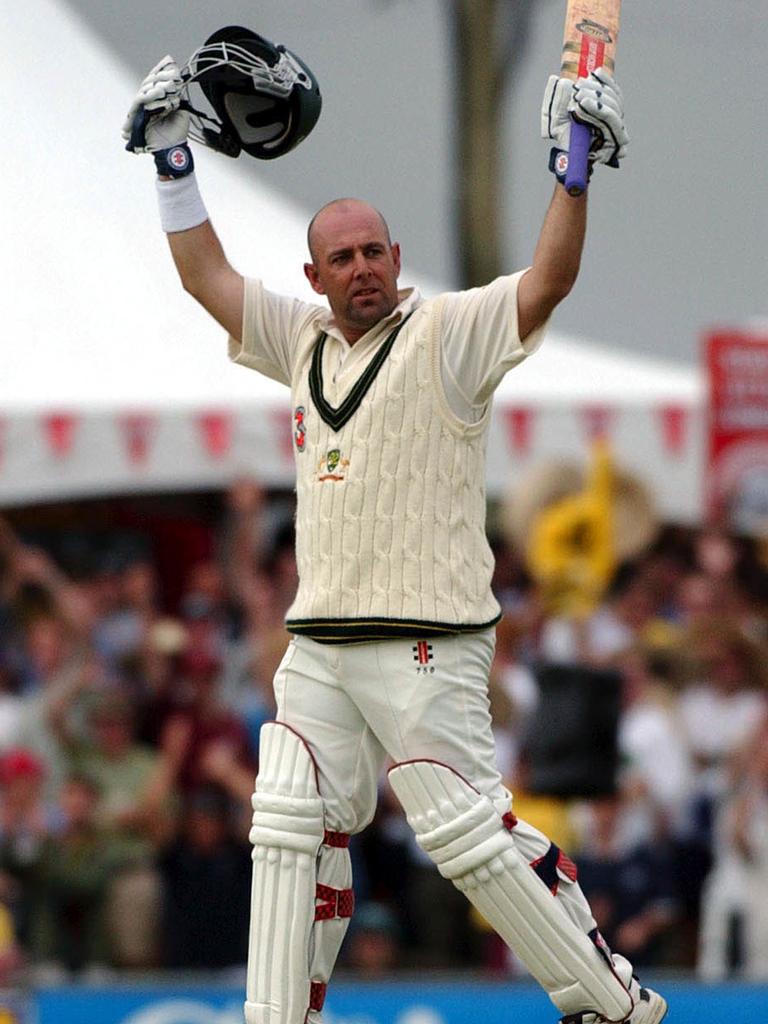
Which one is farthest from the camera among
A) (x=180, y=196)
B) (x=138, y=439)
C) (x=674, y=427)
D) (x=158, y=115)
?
(x=674, y=427)

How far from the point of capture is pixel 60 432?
11383mm

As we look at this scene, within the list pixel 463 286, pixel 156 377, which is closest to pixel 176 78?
pixel 156 377

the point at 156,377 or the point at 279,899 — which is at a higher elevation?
the point at 156,377

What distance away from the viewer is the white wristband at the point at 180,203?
18.2 ft

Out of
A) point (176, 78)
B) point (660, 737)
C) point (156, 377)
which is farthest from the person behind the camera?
point (156, 377)

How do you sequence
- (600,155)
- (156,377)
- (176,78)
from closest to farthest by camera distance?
(600,155) → (176,78) → (156,377)

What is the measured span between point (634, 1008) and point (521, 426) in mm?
6477

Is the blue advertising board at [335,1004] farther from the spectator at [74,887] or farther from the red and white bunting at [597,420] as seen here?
the red and white bunting at [597,420]

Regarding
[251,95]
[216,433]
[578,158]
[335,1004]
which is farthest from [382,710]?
[216,433]

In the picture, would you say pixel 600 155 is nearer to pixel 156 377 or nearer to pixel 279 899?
pixel 279 899

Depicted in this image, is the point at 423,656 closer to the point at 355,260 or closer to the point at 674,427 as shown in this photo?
the point at 355,260

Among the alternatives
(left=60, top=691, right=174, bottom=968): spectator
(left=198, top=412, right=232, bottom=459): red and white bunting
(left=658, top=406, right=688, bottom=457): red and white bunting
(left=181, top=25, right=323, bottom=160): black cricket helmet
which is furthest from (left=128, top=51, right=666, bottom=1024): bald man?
(left=658, top=406, right=688, bottom=457): red and white bunting

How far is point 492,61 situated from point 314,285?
38.7 ft

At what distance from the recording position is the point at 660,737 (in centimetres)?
1003
